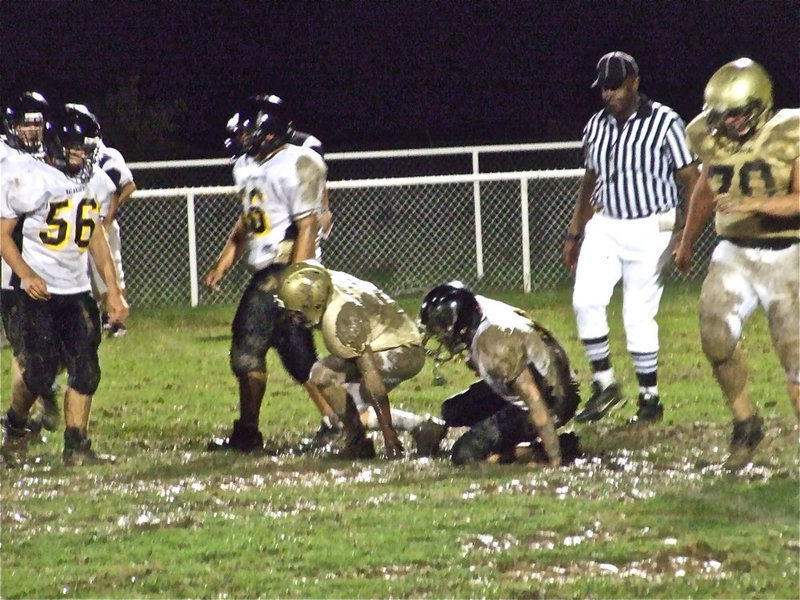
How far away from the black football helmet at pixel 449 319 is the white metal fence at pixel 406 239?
286 inches

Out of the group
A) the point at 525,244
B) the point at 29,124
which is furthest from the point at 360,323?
the point at 525,244

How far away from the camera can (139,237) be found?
1650 cm

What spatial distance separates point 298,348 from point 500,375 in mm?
1589

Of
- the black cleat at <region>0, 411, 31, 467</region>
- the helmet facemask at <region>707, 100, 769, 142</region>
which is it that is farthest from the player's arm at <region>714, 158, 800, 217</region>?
the black cleat at <region>0, 411, 31, 467</region>

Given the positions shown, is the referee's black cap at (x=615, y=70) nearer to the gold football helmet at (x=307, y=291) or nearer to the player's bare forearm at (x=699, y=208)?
the player's bare forearm at (x=699, y=208)

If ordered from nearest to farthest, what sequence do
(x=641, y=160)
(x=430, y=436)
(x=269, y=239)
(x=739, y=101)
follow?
(x=739, y=101) < (x=430, y=436) < (x=269, y=239) < (x=641, y=160)

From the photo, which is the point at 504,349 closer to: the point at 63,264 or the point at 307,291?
the point at 307,291

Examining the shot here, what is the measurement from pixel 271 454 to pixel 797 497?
2.78m

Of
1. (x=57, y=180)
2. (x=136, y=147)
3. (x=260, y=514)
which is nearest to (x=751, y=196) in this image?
(x=260, y=514)

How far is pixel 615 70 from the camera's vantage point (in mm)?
8367

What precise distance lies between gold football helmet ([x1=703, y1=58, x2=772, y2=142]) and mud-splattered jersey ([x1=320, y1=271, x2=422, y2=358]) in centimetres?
173

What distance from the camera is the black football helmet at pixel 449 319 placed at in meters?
7.00

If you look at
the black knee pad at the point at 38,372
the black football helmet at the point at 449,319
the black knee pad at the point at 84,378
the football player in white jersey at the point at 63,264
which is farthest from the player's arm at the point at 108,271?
the black football helmet at the point at 449,319

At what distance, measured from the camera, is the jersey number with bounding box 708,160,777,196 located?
6832 millimetres
